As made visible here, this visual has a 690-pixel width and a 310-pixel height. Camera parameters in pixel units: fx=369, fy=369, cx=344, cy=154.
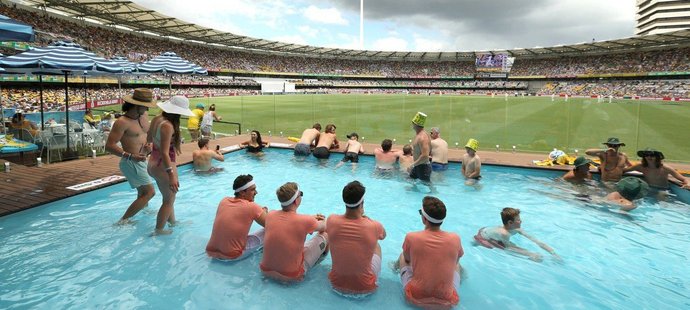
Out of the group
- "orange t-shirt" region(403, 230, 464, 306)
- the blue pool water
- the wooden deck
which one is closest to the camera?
"orange t-shirt" region(403, 230, 464, 306)

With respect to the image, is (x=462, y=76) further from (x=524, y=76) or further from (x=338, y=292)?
(x=338, y=292)

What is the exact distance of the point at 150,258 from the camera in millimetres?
4934

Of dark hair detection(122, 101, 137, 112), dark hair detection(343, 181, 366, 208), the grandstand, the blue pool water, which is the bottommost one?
the blue pool water

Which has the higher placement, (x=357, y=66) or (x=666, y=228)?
(x=357, y=66)

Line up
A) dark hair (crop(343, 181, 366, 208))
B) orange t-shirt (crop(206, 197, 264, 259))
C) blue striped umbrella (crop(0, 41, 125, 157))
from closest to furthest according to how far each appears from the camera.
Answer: dark hair (crop(343, 181, 366, 208)) → orange t-shirt (crop(206, 197, 264, 259)) → blue striped umbrella (crop(0, 41, 125, 157))

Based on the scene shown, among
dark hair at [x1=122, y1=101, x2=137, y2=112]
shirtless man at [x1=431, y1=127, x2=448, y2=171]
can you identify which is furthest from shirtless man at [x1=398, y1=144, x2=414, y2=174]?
dark hair at [x1=122, y1=101, x2=137, y2=112]

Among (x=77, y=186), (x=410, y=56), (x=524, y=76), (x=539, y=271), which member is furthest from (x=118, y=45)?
(x=524, y=76)

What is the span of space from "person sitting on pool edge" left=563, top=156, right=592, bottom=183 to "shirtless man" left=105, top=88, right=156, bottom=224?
354 inches

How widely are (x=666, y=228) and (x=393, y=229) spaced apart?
16.1ft

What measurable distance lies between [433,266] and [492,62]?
76932mm

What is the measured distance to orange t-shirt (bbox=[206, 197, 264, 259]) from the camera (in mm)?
4426

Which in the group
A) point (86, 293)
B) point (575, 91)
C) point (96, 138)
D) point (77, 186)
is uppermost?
point (575, 91)

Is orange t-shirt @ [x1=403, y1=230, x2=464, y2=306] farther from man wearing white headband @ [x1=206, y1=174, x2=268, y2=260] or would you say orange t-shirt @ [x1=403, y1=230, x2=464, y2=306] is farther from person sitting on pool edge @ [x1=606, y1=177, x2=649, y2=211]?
person sitting on pool edge @ [x1=606, y1=177, x2=649, y2=211]

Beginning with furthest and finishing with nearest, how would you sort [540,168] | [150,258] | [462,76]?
[462,76] → [540,168] → [150,258]
